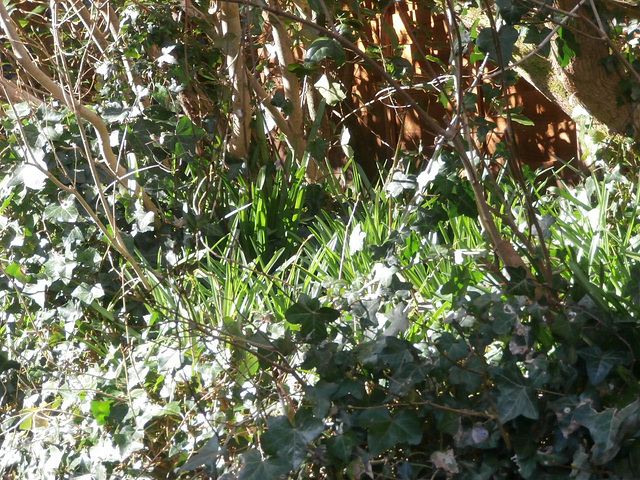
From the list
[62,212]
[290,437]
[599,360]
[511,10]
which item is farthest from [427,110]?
[290,437]

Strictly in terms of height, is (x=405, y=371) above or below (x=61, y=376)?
above

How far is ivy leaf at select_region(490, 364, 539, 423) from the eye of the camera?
1793mm

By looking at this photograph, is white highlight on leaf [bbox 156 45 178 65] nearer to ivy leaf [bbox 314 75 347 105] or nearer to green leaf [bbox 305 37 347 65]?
ivy leaf [bbox 314 75 347 105]

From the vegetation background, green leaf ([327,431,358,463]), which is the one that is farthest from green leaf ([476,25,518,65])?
green leaf ([327,431,358,463])

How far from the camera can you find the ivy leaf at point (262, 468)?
5.67 feet

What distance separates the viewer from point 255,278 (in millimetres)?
2914

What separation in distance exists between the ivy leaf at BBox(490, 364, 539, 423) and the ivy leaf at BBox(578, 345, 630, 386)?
A: 167 millimetres

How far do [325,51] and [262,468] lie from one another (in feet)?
4.55

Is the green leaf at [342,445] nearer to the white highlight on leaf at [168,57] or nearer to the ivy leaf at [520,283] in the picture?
the ivy leaf at [520,283]

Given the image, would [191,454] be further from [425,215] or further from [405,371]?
[425,215]

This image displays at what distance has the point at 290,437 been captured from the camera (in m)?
1.80

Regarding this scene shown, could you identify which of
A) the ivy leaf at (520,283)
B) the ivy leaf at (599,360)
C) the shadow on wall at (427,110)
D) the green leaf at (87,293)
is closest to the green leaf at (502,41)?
the ivy leaf at (520,283)

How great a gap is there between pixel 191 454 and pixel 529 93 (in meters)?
3.23

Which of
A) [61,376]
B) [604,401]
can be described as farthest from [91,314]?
[604,401]
